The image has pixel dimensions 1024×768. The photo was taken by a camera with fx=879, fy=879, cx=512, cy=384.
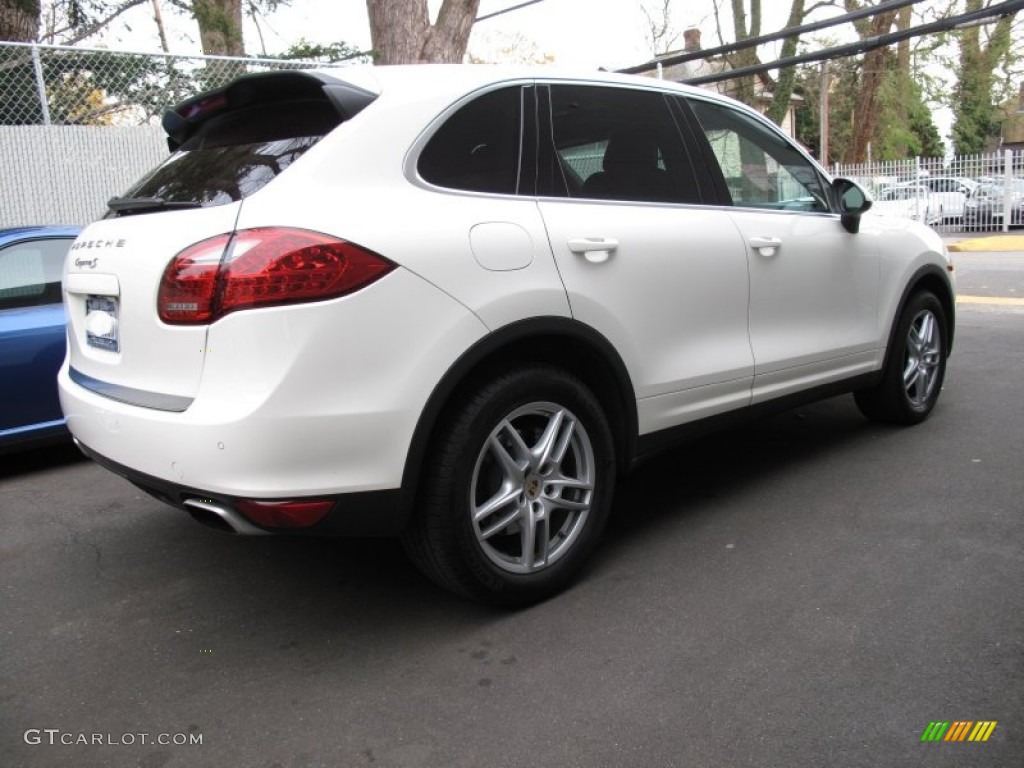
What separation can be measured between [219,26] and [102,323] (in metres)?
10.7

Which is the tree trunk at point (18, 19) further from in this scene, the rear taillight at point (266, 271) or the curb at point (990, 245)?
the curb at point (990, 245)

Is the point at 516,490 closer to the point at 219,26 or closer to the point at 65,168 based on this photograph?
the point at 65,168

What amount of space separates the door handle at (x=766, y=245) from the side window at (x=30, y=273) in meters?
3.90

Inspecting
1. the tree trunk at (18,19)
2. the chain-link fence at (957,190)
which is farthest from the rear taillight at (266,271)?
the chain-link fence at (957,190)

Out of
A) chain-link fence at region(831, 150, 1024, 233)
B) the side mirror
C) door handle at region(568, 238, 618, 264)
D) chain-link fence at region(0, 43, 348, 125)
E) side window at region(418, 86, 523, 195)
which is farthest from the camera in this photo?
chain-link fence at region(831, 150, 1024, 233)

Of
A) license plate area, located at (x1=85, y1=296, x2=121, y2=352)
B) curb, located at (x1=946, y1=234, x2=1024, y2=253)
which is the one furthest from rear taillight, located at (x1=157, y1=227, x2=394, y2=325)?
curb, located at (x1=946, y1=234, x2=1024, y2=253)

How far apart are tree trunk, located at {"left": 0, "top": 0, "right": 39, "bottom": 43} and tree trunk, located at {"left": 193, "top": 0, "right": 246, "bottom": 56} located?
206 cm

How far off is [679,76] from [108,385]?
3569 centimetres

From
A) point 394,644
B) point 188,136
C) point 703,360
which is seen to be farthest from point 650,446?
point 188,136

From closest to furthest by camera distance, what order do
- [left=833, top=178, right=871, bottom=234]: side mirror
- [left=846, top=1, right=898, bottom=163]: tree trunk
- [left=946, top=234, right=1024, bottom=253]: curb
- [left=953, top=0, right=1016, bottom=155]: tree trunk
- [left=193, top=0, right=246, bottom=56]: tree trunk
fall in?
[left=833, top=178, right=871, bottom=234]: side mirror < [left=193, top=0, right=246, bottom=56]: tree trunk < [left=946, top=234, right=1024, bottom=253]: curb < [left=846, top=1, right=898, bottom=163]: tree trunk < [left=953, top=0, right=1016, bottom=155]: tree trunk

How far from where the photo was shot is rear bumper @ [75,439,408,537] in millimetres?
2539

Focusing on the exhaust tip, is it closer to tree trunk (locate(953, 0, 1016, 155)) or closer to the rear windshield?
the rear windshield

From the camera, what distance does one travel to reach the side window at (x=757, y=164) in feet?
12.9

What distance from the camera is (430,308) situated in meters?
2.65
